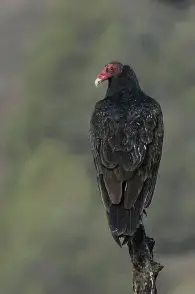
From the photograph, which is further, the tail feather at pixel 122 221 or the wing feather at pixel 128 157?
the wing feather at pixel 128 157

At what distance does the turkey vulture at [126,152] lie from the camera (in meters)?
12.9

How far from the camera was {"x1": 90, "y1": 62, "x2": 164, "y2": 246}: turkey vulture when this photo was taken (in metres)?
12.9

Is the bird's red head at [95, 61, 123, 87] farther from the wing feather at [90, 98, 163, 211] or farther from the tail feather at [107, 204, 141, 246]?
the tail feather at [107, 204, 141, 246]

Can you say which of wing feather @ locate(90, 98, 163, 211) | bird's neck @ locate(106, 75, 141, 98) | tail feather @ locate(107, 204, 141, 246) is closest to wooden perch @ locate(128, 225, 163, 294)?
tail feather @ locate(107, 204, 141, 246)

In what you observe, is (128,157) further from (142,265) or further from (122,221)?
(142,265)

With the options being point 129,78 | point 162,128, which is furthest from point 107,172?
point 129,78

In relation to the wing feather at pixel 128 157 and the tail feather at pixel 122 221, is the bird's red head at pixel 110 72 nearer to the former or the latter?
the wing feather at pixel 128 157

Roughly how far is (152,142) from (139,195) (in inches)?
65.6

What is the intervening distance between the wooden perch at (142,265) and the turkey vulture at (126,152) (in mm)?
325

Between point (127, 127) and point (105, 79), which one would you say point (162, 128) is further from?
point (105, 79)

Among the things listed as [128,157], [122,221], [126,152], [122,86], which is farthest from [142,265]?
[122,86]

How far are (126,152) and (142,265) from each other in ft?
8.39

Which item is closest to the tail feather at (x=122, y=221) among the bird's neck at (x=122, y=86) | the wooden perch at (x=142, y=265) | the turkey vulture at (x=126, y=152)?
the turkey vulture at (x=126, y=152)

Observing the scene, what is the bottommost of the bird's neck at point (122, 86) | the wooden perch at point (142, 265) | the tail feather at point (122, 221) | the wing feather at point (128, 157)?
the wooden perch at point (142, 265)
